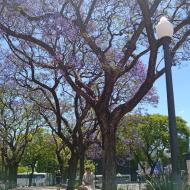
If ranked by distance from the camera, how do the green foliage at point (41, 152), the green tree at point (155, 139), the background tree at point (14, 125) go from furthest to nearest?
1. the green tree at point (155, 139)
2. the green foliage at point (41, 152)
3. the background tree at point (14, 125)

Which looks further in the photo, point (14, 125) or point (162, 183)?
point (14, 125)

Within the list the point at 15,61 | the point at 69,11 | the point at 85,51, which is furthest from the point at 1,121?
the point at 69,11

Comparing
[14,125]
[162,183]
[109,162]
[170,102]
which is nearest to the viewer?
[170,102]

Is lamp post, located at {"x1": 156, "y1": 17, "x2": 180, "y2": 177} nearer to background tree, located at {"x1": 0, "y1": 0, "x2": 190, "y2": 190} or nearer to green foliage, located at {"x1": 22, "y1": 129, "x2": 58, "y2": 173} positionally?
background tree, located at {"x1": 0, "y1": 0, "x2": 190, "y2": 190}

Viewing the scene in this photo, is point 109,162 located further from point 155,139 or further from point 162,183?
point 155,139

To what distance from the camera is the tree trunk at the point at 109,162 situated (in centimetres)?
1817

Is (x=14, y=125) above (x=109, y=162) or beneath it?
above

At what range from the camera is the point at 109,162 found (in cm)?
1830

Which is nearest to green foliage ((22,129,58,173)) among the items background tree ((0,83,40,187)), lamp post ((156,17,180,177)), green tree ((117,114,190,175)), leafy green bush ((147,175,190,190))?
background tree ((0,83,40,187))

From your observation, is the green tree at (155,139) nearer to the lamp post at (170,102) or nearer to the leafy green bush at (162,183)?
the leafy green bush at (162,183)

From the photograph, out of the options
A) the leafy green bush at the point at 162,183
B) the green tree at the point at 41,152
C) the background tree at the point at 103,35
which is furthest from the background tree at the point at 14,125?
the leafy green bush at the point at 162,183

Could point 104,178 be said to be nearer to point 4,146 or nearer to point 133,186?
point 133,186

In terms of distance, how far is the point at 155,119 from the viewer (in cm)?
7150

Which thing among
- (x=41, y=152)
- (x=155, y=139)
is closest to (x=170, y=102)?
(x=155, y=139)
